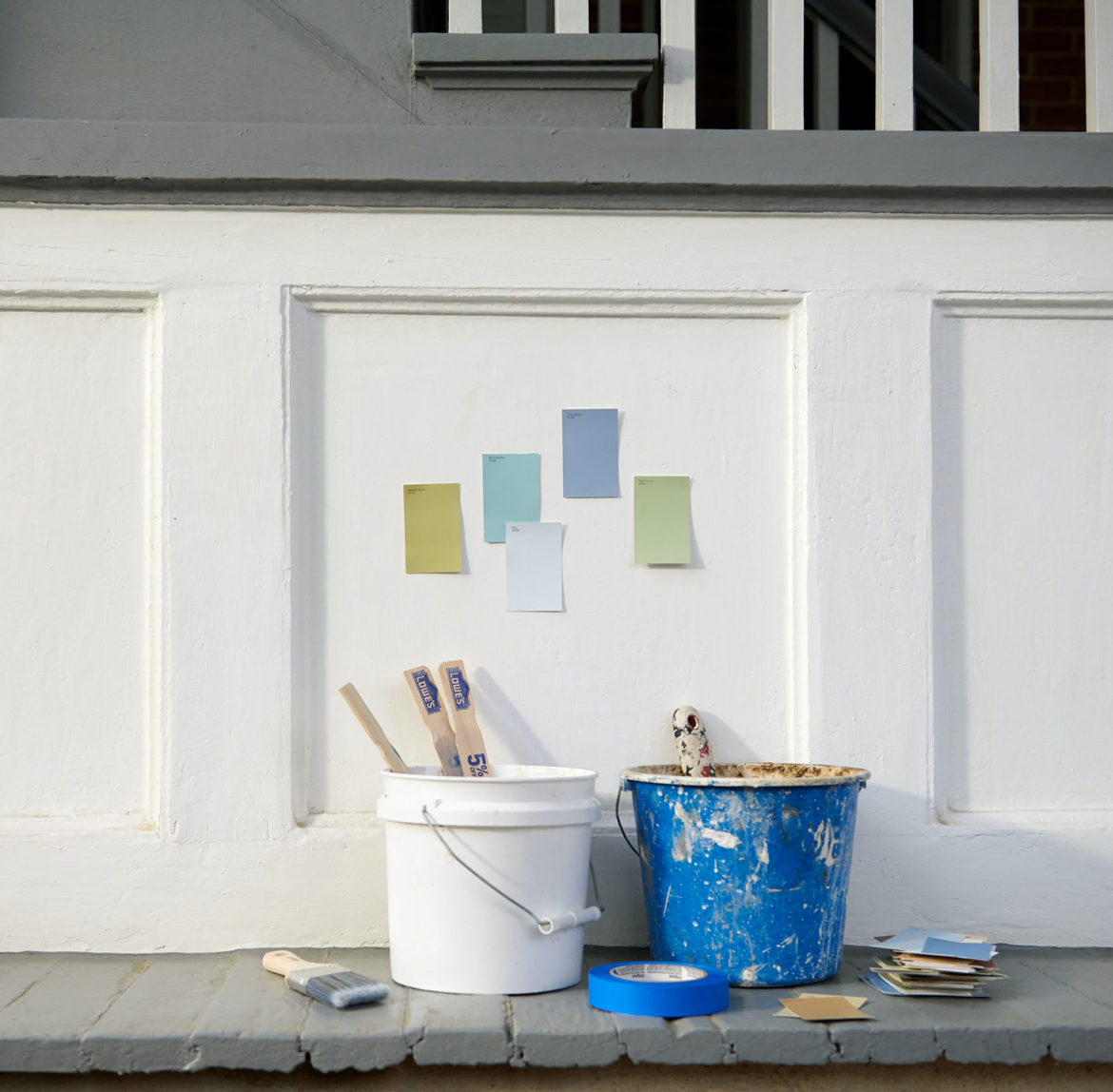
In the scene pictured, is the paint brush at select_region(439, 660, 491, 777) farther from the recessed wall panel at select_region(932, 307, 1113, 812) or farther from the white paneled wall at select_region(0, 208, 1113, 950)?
the recessed wall panel at select_region(932, 307, 1113, 812)

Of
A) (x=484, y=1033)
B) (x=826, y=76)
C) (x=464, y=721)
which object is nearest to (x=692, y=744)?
(x=464, y=721)

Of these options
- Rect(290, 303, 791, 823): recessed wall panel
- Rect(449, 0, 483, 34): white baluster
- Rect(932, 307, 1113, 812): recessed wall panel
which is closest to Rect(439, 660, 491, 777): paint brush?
Rect(290, 303, 791, 823): recessed wall panel

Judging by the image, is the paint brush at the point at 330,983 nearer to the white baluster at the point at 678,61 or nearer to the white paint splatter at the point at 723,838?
the white paint splatter at the point at 723,838

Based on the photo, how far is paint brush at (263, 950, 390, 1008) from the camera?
238cm

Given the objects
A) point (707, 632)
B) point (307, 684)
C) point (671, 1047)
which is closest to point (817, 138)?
point (707, 632)

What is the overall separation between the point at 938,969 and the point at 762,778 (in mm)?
565

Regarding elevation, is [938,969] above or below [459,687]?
below

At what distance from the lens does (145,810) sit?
9.61ft

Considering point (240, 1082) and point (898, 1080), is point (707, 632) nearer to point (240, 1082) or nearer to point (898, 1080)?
point (898, 1080)

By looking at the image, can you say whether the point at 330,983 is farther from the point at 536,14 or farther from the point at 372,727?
the point at 536,14

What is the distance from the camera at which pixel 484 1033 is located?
2.24m

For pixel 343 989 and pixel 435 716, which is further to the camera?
pixel 435 716

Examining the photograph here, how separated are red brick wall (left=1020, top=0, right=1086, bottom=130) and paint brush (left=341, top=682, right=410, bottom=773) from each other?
12.5 feet

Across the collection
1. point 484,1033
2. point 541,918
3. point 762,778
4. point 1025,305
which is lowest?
point 484,1033
